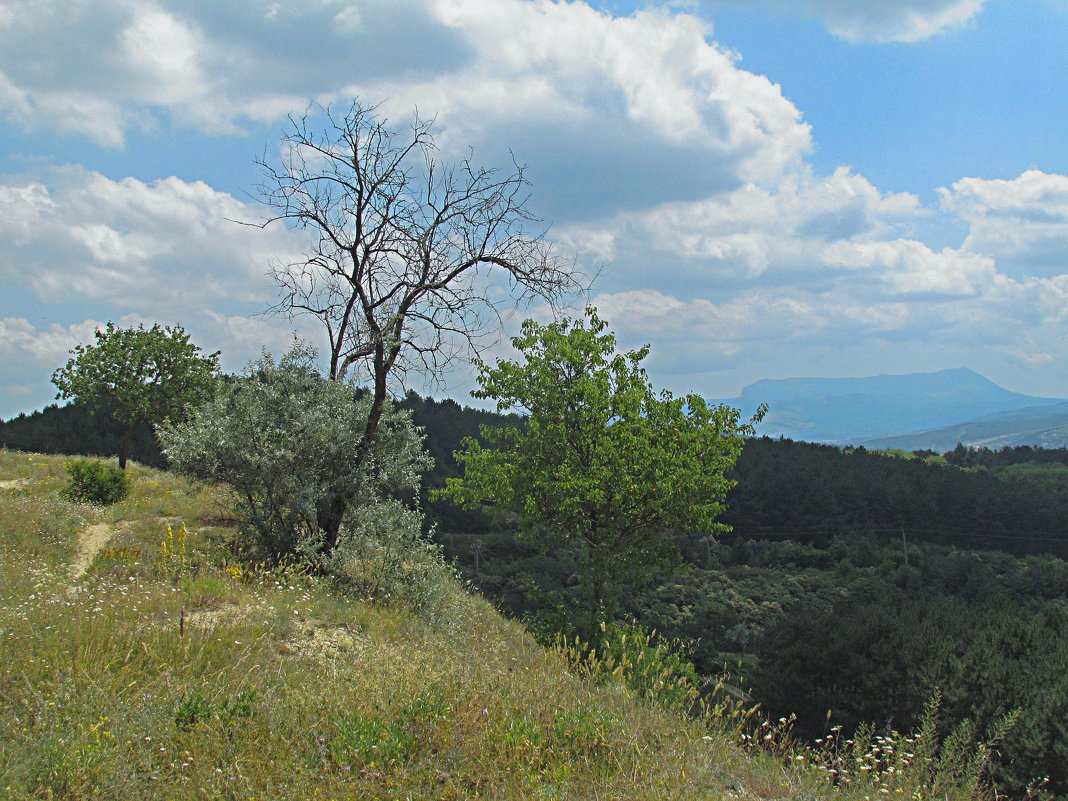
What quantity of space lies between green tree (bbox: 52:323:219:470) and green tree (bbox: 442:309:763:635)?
1349 centimetres

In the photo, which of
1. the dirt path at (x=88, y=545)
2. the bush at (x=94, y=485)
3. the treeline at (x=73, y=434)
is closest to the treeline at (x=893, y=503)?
the treeline at (x=73, y=434)

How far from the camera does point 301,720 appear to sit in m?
5.25

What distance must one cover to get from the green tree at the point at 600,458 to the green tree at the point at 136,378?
13.5 meters

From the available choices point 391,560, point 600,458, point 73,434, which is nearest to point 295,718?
point 391,560

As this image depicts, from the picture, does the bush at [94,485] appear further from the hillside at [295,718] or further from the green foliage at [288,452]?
the hillside at [295,718]

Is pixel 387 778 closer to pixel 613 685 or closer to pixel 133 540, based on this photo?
pixel 613 685

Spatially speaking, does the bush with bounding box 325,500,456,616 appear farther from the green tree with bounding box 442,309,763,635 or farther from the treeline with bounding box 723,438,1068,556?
the treeline with bounding box 723,438,1068,556

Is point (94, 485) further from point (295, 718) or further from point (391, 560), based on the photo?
point (295, 718)

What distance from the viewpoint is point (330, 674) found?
6.21 meters

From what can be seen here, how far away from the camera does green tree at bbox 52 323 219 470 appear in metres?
27.9

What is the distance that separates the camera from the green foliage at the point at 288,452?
12.2 metres

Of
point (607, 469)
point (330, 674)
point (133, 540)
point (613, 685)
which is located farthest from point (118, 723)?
point (607, 469)

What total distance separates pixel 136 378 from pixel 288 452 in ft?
67.0

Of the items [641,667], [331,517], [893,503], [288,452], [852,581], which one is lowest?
[852,581]
